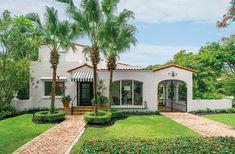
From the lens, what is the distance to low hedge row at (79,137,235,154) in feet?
43.8

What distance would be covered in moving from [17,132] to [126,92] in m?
16.5

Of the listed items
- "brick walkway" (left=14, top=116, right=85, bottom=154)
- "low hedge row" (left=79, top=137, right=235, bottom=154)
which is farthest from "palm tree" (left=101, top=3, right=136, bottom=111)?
"low hedge row" (left=79, top=137, right=235, bottom=154)

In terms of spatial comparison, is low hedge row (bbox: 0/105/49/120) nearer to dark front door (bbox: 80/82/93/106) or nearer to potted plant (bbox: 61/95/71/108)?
potted plant (bbox: 61/95/71/108)

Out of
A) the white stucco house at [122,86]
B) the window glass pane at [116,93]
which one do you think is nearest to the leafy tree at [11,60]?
the white stucco house at [122,86]

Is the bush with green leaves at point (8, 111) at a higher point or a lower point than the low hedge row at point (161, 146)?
higher

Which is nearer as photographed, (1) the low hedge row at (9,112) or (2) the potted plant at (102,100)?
(1) the low hedge row at (9,112)

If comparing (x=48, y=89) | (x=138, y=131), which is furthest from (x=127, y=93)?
(x=138, y=131)

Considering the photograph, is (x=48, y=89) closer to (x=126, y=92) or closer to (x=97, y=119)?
(x=126, y=92)

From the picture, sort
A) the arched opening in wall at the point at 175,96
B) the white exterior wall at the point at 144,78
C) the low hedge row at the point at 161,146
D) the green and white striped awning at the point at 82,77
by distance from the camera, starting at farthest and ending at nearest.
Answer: the arched opening in wall at the point at 175,96, the white exterior wall at the point at 144,78, the green and white striped awning at the point at 82,77, the low hedge row at the point at 161,146

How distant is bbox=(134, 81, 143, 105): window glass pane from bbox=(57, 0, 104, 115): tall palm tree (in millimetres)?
10356

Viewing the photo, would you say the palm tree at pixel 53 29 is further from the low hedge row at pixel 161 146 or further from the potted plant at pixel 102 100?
the low hedge row at pixel 161 146

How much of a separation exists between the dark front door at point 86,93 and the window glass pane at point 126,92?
448 cm

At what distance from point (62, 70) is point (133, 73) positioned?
32.3ft

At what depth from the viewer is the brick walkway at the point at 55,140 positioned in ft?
53.8
